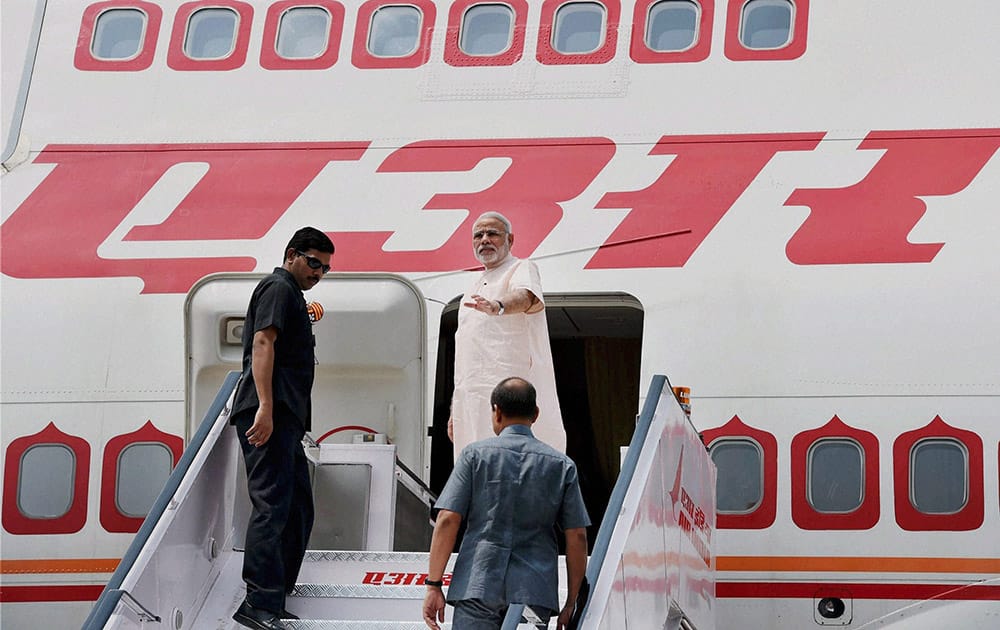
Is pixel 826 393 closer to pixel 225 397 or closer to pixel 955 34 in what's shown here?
pixel 955 34

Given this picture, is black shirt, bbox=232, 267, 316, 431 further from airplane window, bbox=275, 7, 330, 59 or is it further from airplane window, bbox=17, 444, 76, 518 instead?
airplane window, bbox=275, 7, 330, 59

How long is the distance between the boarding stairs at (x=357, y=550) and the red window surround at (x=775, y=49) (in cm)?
278

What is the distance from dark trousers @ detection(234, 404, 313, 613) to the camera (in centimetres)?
567

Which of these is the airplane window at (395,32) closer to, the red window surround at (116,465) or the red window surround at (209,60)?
the red window surround at (209,60)

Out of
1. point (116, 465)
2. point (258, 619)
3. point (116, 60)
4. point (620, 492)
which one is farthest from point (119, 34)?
point (620, 492)

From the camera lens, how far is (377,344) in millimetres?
8062

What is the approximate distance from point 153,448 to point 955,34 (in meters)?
5.37

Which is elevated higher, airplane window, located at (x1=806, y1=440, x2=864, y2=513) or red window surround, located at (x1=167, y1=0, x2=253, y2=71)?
red window surround, located at (x1=167, y1=0, x2=253, y2=71)

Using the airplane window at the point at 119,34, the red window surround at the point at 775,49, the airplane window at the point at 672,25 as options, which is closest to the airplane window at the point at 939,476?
the red window surround at the point at 775,49

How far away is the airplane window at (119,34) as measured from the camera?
29.5ft

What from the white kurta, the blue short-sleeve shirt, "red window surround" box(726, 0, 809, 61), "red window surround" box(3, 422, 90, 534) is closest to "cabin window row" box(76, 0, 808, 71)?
"red window surround" box(726, 0, 809, 61)

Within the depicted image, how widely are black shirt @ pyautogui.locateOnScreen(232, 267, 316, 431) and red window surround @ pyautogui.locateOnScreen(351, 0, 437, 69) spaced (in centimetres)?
288

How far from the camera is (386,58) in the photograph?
8.72m

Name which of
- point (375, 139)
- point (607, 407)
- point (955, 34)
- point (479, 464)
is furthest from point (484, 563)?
point (607, 407)
